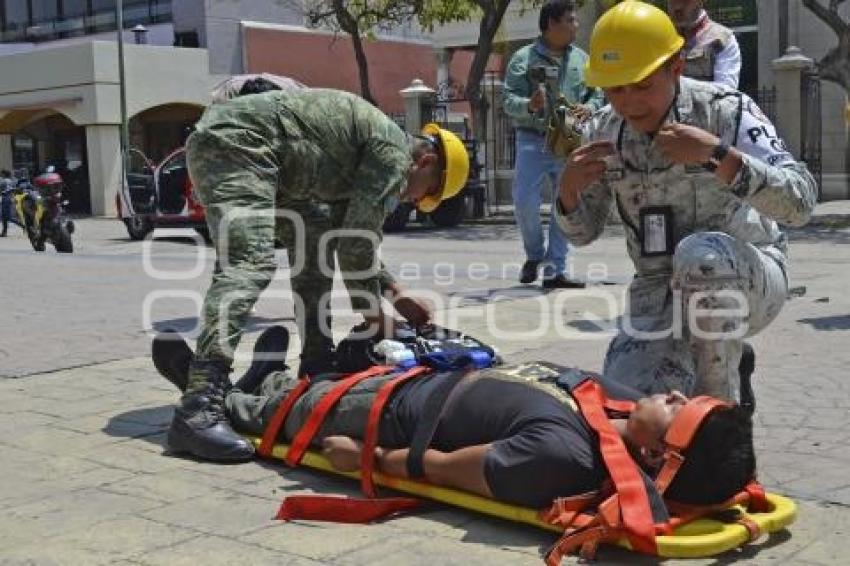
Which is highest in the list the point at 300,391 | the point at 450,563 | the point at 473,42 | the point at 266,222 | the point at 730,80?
the point at 473,42

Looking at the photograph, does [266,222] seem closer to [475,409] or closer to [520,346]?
[475,409]

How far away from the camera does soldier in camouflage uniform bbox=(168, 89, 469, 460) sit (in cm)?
400

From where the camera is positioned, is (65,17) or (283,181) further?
(65,17)

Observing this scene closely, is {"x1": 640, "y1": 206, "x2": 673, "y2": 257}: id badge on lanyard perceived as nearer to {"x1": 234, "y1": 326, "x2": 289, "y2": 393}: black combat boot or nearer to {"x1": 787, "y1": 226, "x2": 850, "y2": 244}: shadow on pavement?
{"x1": 234, "y1": 326, "x2": 289, "y2": 393}: black combat boot

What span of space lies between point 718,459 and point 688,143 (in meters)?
0.93

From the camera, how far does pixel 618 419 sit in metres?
3.11

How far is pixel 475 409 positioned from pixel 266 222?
1.31 meters

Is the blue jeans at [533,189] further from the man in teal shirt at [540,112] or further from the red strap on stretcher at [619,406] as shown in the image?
the red strap on stretcher at [619,406]

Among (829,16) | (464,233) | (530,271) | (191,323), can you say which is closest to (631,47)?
(191,323)

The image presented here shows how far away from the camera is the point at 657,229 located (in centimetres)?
377

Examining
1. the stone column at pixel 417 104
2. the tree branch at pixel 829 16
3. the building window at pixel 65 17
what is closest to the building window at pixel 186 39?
the building window at pixel 65 17

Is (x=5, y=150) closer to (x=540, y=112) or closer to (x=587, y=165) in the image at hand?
(x=540, y=112)

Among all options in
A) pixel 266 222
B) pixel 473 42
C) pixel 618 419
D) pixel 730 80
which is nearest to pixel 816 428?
pixel 618 419

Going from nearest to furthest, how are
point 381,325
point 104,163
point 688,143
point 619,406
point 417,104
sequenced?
point 619,406 < point 688,143 < point 381,325 < point 417,104 < point 104,163
